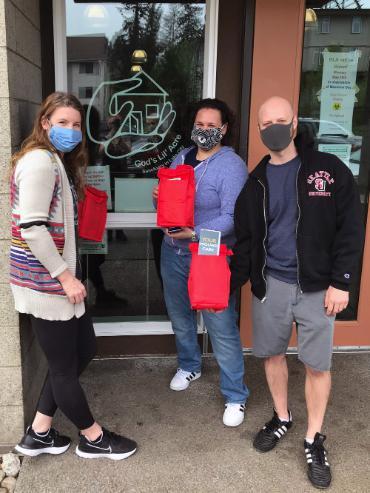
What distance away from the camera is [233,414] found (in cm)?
299

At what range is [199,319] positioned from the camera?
3.76m

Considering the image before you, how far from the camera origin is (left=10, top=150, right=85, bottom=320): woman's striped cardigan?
217cm

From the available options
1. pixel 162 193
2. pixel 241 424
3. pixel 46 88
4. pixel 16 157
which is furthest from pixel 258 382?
pixel 46 88

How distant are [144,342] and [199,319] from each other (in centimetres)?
43

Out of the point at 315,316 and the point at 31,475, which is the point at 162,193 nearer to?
the point at 315,316

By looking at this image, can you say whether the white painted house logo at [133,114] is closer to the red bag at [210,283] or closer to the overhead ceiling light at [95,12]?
the overhead ceiling light at [95,12]

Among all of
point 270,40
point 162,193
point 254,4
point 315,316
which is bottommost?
point 315,316

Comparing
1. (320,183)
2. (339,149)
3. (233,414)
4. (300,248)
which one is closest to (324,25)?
(339,149)

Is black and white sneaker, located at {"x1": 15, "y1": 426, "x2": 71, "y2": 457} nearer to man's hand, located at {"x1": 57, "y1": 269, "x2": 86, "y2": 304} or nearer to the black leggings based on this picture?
the black leggings

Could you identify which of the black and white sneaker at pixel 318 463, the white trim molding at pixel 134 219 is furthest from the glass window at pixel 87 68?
the black and white sneaker at pixel 318 463

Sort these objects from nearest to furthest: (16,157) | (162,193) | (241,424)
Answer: (16,157), (162,193), (241,424)

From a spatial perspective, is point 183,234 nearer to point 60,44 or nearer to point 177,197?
point 177,197

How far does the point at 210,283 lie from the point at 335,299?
58 centimetres

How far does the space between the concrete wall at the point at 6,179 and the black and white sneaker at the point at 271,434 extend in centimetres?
125
